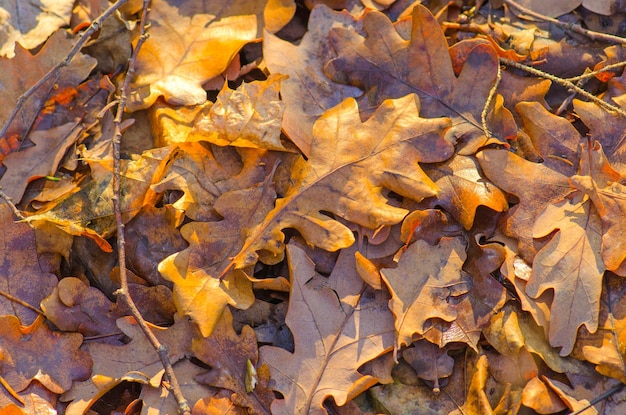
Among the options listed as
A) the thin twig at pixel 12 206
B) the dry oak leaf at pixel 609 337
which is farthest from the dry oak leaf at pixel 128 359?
the dry oak leaf at pixel 609 337

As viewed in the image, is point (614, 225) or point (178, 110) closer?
point (614, 225)

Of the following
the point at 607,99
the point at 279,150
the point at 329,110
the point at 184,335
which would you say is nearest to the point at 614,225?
the point at 607,99

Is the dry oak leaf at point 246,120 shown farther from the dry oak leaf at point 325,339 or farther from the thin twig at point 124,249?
the dry oak leaf at point 325,339

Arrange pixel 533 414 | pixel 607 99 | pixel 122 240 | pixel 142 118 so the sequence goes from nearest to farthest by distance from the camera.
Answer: pixel 533 414 < pixel 122 240 < pixel 607 99 < pixel 142 118

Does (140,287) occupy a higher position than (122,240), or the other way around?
(122,240)

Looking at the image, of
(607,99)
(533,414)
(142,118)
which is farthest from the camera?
Result: (142,118)

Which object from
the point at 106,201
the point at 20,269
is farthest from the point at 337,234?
the point at 20,269

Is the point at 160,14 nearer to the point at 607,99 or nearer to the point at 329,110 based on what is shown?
the point at 329,110

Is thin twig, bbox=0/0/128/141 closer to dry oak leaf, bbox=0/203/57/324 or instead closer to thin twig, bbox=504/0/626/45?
dry oak leaf, bbox=0/203/57/324

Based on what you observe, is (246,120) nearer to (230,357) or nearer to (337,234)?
(337,234)
